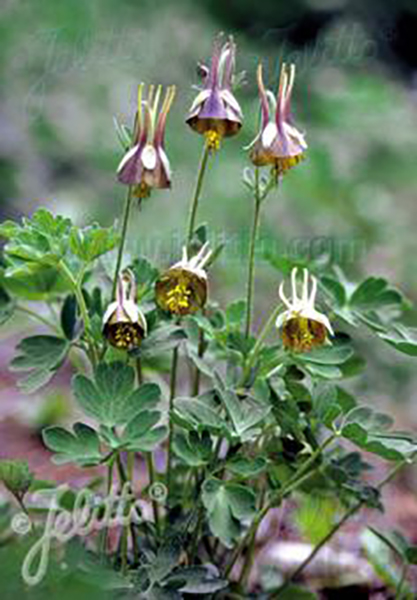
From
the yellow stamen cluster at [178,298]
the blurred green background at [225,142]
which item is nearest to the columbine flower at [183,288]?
the yellow stamen cluster at [178,298]

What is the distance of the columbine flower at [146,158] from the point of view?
3.14 feet

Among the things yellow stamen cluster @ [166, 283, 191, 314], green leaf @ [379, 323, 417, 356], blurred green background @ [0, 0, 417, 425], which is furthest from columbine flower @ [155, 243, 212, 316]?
blurred green background @ [0, 0, 417, 425]

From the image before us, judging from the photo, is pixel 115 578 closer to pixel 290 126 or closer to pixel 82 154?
pixel 290 126

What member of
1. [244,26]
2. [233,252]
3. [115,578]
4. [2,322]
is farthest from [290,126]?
[244,26]

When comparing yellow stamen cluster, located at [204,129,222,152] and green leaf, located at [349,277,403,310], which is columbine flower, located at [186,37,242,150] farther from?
green leaf, located at [349,277,403,310]

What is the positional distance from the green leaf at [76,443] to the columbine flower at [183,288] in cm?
16

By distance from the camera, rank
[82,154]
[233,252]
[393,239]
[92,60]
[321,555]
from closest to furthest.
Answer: [321,555] < [233,252] < [393,239] < [92,60] < [82,154]

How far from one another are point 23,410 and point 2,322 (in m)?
1.26

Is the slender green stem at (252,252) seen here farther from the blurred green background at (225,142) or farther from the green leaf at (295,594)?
the blurred green background at (225,142)

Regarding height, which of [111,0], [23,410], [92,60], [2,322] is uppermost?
[111,0]

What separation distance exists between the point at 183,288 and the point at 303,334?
5.7 inches

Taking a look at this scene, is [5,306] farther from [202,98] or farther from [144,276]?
[202,98]

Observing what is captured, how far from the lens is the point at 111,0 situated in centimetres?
319

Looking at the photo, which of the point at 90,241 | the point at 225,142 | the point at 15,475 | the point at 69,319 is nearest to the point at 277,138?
the point at 90,241
